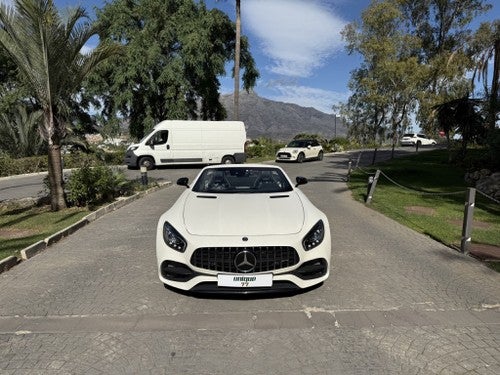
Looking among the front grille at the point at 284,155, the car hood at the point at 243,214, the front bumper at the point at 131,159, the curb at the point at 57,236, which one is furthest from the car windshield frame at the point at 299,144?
the car hood at the point at 243,214

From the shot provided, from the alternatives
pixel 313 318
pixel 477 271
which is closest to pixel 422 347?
pixel 313 318

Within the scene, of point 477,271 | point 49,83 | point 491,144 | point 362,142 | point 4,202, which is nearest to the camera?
point 477,271

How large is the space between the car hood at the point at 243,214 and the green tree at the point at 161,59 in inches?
885

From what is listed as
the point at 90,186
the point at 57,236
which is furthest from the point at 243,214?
the point at 90,186

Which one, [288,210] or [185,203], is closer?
[288,210]

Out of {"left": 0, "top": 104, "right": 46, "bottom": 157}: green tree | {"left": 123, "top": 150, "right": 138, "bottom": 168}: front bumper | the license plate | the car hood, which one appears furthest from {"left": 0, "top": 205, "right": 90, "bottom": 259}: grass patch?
{"left": 0, "top": 104, "right": 46, "bottom": 157}: green tree

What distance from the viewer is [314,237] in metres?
4.21

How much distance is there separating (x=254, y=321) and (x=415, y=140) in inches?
1779

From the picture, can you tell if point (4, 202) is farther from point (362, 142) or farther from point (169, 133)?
point (362, 142)

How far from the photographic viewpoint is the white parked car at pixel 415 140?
44469mm

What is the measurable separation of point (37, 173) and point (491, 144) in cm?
2179

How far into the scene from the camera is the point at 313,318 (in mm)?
3949

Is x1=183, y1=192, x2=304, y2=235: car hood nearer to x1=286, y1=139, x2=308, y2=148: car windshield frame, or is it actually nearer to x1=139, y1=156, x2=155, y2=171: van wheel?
x1=139, y1=156, x2=155, y2=171: van wheel

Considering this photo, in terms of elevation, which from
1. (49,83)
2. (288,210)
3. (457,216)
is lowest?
(457,216)
